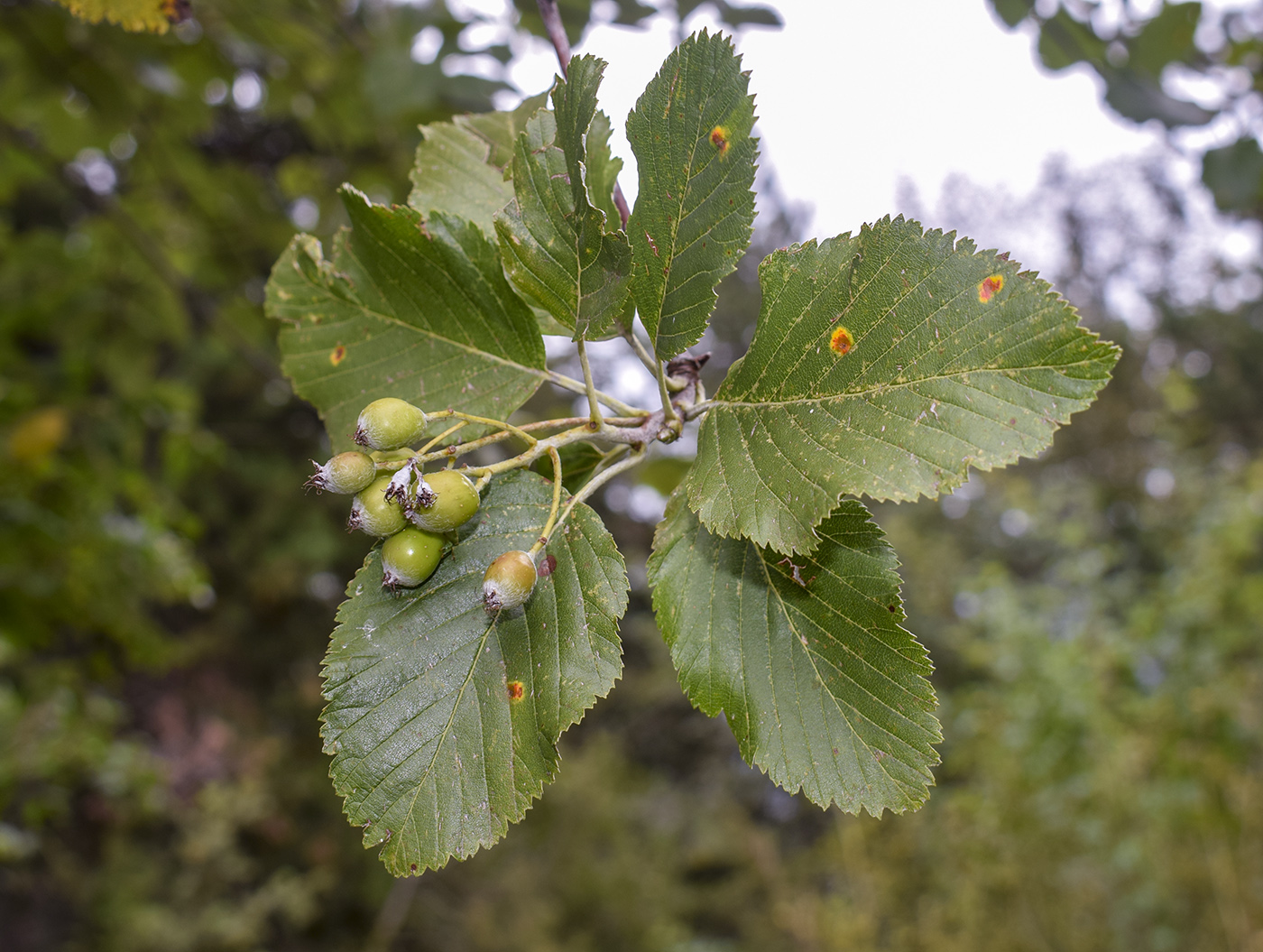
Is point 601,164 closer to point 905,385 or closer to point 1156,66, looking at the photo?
point 905,385

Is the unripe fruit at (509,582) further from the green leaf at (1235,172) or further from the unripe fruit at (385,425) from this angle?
the green leaf at (1235,172)

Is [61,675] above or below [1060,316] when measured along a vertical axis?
below

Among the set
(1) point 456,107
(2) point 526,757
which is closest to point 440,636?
(2) point 526,757

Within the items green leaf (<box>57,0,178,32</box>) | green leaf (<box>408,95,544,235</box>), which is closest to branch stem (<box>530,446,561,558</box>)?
green leaf (<box>408,95,544,235</box>)

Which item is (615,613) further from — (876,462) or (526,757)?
(876,462)

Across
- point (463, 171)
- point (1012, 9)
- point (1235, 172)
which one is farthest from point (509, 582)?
point (1235, 172)

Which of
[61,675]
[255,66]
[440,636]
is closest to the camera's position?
[440,636]

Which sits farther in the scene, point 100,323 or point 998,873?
point 998,873
